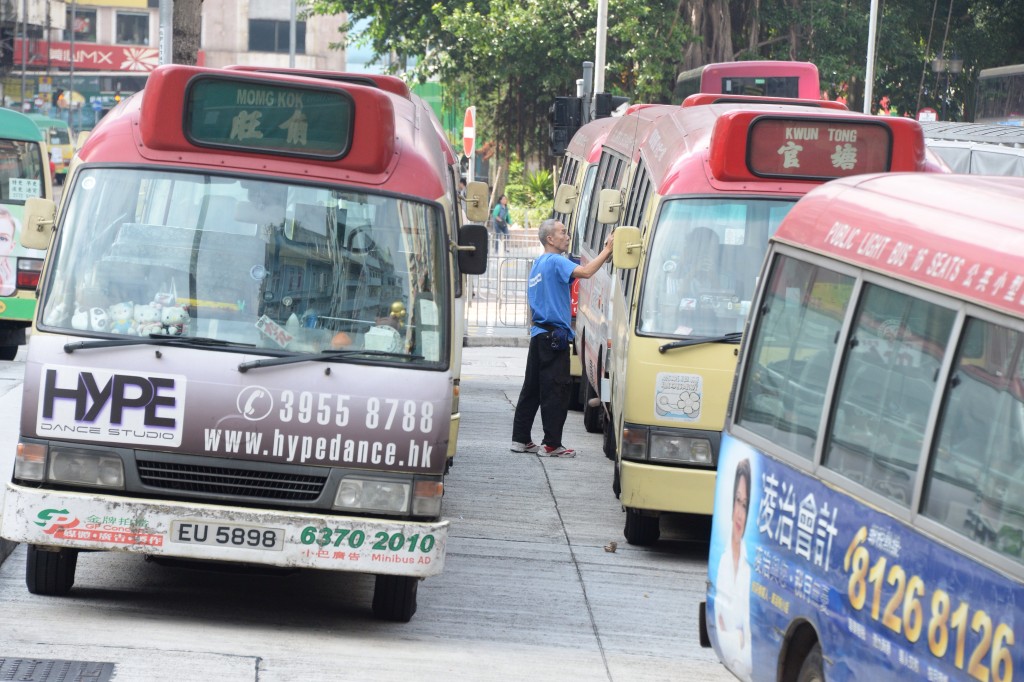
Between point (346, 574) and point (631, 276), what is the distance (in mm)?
2905

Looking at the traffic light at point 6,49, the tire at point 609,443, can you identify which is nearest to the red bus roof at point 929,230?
the tire at point 609,443

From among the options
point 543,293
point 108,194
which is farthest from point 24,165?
point 108,194

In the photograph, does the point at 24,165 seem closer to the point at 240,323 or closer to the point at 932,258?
the point at 240,323

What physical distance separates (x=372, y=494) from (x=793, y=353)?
7.04 ft

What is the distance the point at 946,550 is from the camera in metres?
4.17

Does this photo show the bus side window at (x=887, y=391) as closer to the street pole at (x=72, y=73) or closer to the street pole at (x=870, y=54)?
the street pole at (x=870, y=54)

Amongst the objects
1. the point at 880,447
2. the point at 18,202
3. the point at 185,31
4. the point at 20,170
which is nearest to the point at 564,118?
the point at 20,170

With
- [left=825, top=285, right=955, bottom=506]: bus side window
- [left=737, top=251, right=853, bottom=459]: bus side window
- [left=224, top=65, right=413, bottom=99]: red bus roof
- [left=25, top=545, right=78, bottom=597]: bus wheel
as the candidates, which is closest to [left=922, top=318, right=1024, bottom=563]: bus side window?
[left=825, top=285, right=955, bottom=506]: bus side window

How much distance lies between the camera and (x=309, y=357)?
6965 mm

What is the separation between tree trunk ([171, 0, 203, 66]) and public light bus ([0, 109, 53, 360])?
2558 millimetres

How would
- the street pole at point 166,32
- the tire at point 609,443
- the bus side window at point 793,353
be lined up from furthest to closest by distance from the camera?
the street pole at point 166,32 < the tire at point 609,443 < the bus side window at point 793,353

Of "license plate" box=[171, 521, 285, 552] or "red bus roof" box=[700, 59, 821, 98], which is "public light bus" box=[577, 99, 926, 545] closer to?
"license plate" box=[171, 521, 285, 552]

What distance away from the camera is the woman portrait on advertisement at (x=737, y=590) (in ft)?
18.8

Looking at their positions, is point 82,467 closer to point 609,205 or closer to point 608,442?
point 609,205
